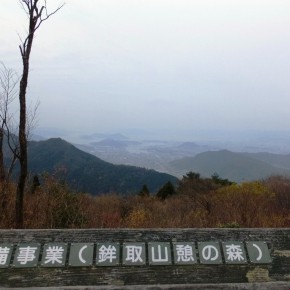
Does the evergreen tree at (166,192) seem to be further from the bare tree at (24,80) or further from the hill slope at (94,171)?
the bare tree at (24,80)

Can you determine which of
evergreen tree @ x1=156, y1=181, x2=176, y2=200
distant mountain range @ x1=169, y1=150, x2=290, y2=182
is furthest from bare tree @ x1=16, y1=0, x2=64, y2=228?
distant mountain range @ x1=169, y1=150, x2=290, y2=182

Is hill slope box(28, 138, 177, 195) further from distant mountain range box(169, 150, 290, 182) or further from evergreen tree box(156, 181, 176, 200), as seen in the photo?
distant mountain range box(169, 150, 290, 182)

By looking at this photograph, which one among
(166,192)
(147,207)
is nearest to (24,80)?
(147,207)

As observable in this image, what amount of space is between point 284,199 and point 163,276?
1630 centimetres

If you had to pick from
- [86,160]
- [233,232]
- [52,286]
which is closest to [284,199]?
[233,232]

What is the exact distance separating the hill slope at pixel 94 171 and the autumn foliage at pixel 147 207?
18.2 metres

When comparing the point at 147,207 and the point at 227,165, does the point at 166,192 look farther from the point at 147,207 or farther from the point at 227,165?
the point at 227,165

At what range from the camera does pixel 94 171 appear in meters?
46.6

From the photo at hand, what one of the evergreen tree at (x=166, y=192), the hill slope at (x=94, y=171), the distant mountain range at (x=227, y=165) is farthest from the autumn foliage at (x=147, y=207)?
the distant mountain range at (x=227, y=165)

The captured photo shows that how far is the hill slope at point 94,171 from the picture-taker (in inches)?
1657

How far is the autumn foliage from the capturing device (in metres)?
9.67

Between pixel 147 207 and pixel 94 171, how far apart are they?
27709mm

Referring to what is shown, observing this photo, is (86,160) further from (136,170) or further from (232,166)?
(232,166)

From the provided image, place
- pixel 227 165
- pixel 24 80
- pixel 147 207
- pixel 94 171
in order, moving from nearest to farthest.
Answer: pixel 24 80
pixel 147 207
pixel 94 171
pixel 227 165
